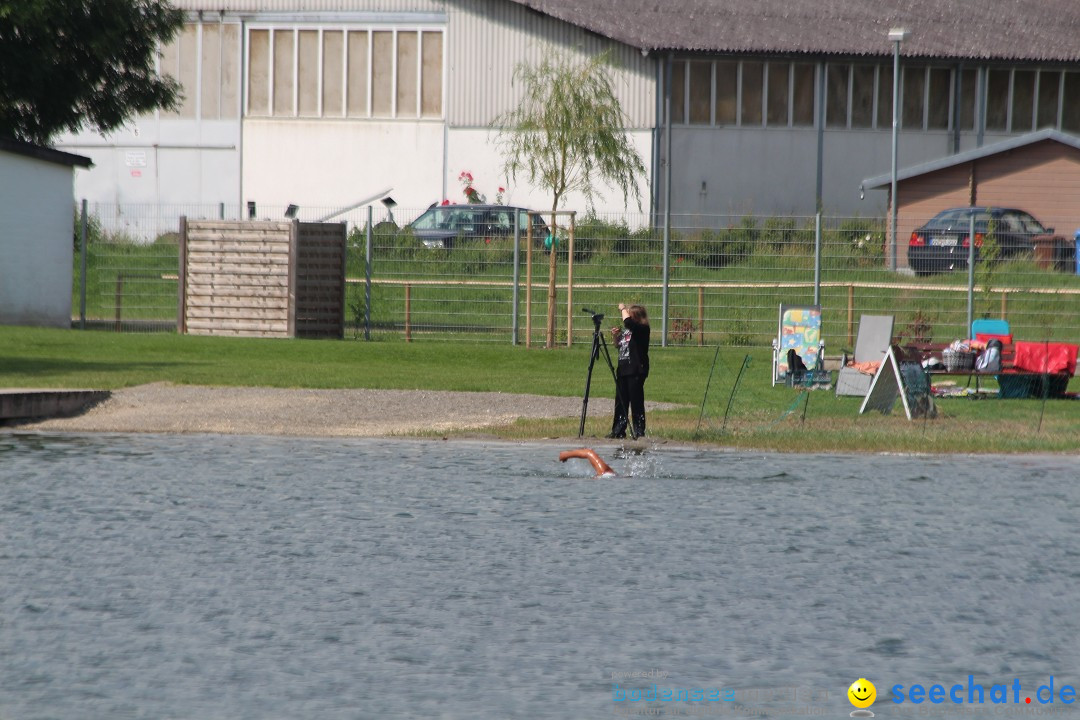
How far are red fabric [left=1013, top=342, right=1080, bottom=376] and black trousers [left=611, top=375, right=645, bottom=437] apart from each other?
6.48 m

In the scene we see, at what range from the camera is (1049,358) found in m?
20.6

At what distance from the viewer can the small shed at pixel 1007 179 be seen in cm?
4225

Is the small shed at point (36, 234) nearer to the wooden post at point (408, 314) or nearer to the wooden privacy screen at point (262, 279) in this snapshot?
the wooden privacy screen at point (262, 279)

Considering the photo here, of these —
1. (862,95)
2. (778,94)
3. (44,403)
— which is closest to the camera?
(44,403)

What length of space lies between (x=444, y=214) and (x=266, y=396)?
19981mm

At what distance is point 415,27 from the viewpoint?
153 feet

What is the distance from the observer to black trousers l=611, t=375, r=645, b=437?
643 inches

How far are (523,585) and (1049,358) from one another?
1264 cm

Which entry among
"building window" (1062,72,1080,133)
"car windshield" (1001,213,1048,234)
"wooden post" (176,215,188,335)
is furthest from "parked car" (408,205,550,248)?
"building window" (1062,72,1080,133)

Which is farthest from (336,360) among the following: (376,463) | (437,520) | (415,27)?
(415,27)

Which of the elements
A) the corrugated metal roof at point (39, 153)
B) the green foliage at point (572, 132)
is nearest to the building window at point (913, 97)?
the green foliage at point (572, 132)

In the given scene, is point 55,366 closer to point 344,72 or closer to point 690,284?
point 690,284

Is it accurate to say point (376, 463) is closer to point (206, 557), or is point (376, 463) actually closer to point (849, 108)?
point (206, 557)

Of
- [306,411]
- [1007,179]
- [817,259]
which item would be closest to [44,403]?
[306,411]
